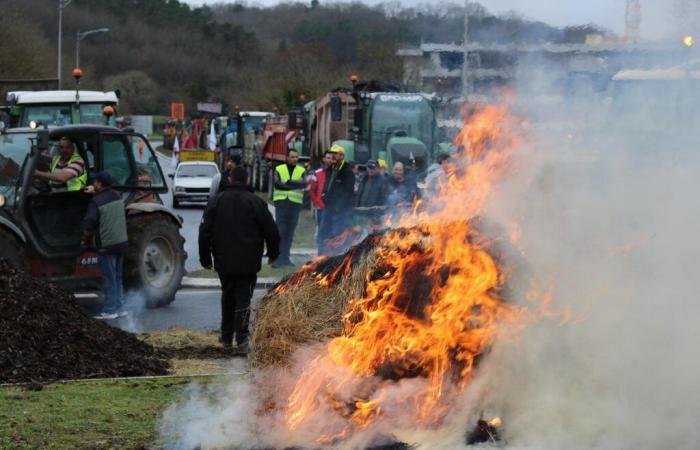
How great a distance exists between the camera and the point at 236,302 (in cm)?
1120

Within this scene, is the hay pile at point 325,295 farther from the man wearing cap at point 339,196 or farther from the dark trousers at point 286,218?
the dark trousers at point 286,218

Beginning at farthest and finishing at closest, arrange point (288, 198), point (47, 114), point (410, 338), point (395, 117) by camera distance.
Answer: point (395, 117) < point (47, 114) < point (288, 198) < point (410, 338)

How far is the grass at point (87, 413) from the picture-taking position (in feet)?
24.0

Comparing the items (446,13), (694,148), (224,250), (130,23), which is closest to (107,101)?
(224,250)

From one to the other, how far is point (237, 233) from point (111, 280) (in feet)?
10.9

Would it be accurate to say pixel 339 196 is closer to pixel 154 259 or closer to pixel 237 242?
pixel 154 259

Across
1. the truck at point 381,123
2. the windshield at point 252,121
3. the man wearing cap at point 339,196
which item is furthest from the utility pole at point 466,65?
the windshield at point 252,121

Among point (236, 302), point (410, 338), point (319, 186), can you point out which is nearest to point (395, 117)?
point (319, 186)

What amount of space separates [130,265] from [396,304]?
8205mm

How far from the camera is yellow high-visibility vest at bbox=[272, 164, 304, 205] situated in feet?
60.4

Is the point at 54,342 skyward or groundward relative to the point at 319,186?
groundward

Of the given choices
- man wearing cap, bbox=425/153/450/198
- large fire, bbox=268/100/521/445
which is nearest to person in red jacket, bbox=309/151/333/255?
man wearing cap, bbox=425/153/450/198

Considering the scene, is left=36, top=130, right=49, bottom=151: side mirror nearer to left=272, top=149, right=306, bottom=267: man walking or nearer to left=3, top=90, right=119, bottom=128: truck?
left=272, top=149, right=306, bottom=267: man walking

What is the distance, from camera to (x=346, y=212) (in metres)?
17.4
